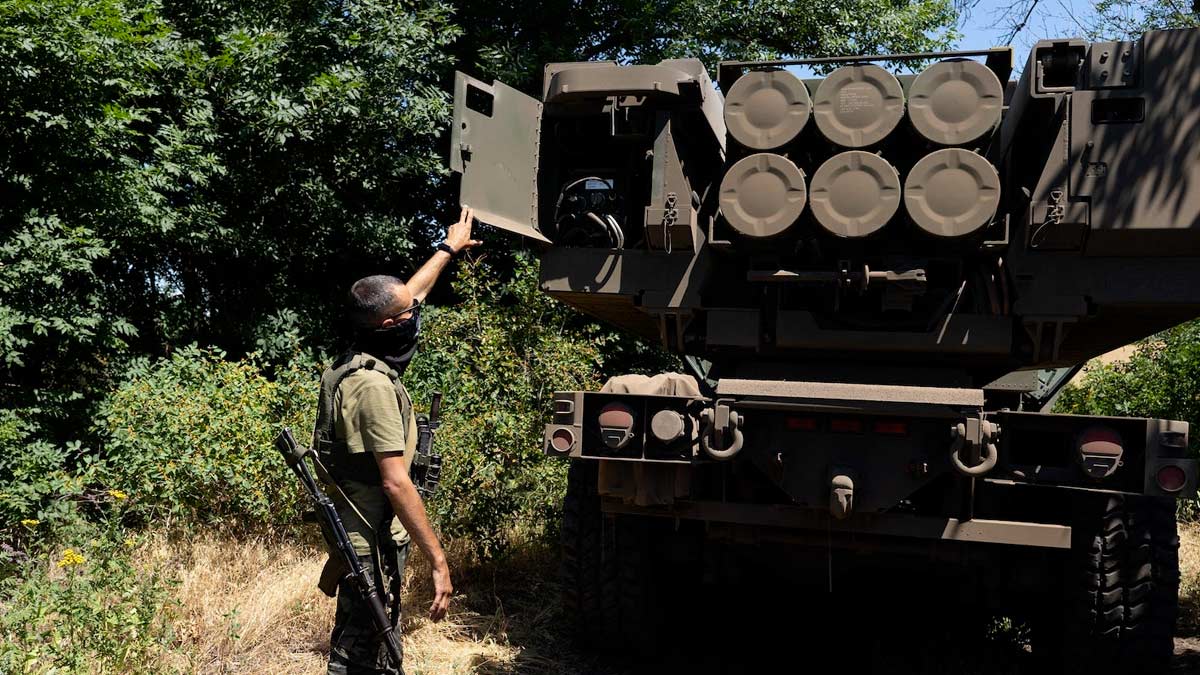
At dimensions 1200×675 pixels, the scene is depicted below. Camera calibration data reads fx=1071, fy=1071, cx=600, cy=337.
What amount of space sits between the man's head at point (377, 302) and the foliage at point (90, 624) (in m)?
1.65

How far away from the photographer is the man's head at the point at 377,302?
3.60 meters

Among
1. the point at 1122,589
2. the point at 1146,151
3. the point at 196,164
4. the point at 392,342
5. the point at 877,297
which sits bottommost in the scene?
the point at 1122,589

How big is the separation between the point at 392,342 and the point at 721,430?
1.42 m

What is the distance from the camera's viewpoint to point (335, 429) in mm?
3600

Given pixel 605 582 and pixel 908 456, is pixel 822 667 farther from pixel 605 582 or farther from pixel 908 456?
pixel 908 456

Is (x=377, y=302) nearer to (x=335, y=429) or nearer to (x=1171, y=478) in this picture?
(x=335, y=429)

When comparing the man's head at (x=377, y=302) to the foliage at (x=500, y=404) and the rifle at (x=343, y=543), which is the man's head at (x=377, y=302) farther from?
the foliage at (x=500, y=404)

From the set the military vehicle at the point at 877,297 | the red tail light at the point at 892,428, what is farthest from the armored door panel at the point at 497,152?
the red tail light at the point at 892,428

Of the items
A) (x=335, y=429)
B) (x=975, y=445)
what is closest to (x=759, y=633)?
(x=975, y=445)

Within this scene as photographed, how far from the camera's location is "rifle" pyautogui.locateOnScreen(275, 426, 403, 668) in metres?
3.48

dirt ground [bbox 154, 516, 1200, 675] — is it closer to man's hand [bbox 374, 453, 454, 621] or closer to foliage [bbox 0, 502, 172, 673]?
foliage [bbox 0, 502, 172, 673]

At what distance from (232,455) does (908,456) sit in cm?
434

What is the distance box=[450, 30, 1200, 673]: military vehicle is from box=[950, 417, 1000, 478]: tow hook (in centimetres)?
1

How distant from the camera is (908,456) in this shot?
4309mm
